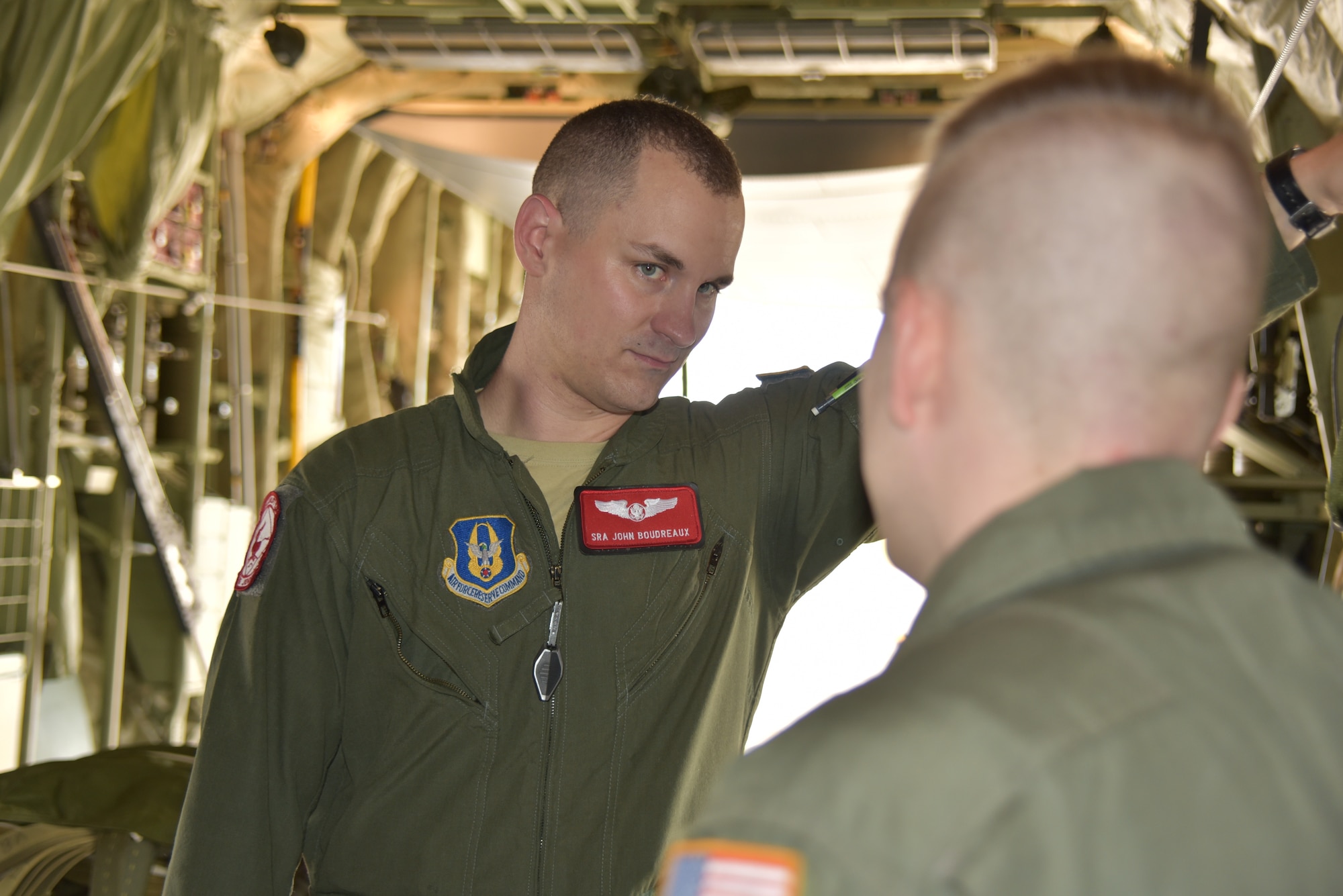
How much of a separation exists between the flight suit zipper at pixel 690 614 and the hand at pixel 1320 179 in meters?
0.81

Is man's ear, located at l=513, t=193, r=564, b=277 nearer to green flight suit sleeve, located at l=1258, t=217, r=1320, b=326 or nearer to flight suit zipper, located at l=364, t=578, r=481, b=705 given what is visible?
flight suit zipper, located at l=364, t=578, r=481, b=705

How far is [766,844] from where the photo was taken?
54 cm

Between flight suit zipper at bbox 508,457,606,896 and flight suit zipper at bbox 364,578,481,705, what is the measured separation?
95 mm

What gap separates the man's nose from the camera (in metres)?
1.65

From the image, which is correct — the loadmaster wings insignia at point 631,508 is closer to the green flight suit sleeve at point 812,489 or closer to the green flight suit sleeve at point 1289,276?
the green flight suit sleeve at point 812,489

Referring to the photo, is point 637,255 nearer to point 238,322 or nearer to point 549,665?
point 549,665

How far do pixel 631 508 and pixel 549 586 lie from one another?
0.16 metres

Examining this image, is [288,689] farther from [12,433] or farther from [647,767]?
[12,433]

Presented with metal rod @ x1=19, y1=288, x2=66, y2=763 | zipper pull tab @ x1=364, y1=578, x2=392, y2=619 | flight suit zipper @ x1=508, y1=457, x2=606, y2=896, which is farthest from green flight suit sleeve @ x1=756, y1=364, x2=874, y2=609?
metal rod @ x1=19, y1=288, x2=66, y2=763

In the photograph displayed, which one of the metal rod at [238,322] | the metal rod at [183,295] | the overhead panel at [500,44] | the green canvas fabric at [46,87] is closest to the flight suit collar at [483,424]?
the green canvas fabric at [46,87]

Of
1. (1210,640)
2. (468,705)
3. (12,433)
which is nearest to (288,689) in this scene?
(468,705)

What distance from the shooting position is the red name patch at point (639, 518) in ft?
5.09

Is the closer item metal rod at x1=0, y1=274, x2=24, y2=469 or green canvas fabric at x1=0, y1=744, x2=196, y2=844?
green canvas fabric at x1=0, y1=744, x2=196, y2=844

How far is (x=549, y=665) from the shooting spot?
1488mm
